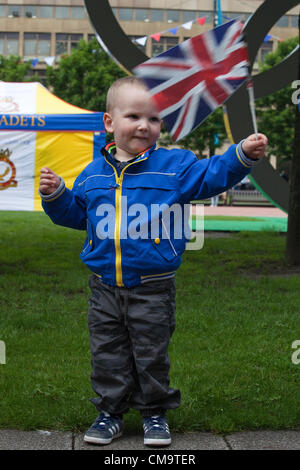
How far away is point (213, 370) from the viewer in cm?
362

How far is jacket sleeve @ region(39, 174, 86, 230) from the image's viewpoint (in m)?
2.76

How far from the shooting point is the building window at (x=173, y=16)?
54094 mm

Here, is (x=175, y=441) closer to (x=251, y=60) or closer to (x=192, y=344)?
(x=192, y=344)

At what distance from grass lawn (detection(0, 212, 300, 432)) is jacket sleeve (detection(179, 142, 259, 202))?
108 centimetres

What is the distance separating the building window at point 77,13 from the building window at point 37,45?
296 cm

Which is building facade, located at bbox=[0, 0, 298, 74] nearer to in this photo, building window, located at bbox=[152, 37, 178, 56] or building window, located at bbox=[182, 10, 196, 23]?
building window, located at bbox=[152, 37, 178, 56]

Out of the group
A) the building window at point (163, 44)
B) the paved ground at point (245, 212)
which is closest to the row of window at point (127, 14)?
the building window at point (163, 44)

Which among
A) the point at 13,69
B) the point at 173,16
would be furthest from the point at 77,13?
the point at 13,69

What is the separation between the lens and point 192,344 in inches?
164

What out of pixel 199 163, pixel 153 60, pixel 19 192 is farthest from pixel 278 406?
pixel 19 192

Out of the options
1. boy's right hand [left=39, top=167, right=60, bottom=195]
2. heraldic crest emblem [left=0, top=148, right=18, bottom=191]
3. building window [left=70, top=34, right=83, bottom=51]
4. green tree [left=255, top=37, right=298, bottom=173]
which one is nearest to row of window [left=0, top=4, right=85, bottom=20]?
building window [left=70, top=34, right=83, bottom=51]

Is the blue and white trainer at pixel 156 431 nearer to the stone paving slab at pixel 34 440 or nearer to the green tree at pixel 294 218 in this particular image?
the stone paving slab at pixel 34 440

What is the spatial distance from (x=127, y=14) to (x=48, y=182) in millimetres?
56759
